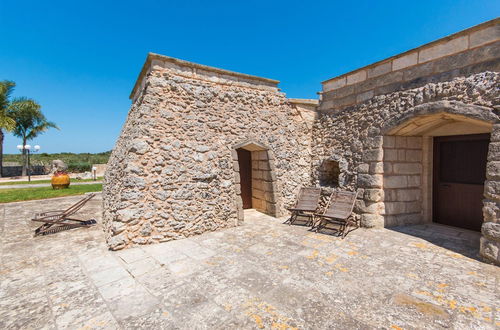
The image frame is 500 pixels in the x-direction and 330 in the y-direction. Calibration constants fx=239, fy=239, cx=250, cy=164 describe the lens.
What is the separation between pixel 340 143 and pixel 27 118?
25.7m

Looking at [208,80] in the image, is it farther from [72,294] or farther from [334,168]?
[72,294]

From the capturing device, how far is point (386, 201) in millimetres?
5734

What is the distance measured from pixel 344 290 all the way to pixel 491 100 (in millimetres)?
3942

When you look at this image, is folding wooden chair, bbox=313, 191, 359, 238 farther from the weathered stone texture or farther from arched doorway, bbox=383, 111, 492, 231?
arched doorway, bbox=383, 111, 492, 231

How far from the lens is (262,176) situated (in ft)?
23.4

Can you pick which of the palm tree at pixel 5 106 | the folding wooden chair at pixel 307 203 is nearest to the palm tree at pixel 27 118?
the palm tree at pixel 5 106

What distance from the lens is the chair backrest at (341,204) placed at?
5496 millimetres

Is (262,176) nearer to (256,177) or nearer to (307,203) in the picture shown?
(256,177)

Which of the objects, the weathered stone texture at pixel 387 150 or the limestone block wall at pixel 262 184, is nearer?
the weathered stone texture at pixel 387 150

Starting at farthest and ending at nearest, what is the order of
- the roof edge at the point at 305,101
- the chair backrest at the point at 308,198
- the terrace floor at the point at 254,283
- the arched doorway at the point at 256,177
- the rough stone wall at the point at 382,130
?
the roof edge at the point at 305,101, the arched doorway at the point at 256,177, the chair backrest at the point at 308,198, the rough stone wall at the point at 382,130, the terrace floor at the point at 254,283

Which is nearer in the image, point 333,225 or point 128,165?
point 128,165

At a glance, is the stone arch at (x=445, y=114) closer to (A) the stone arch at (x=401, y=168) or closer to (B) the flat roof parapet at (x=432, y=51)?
(A) the stone arch at (x=401, y=168)

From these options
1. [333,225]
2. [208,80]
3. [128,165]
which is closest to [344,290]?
[333,225]

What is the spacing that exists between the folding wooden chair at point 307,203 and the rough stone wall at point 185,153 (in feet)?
1.79
